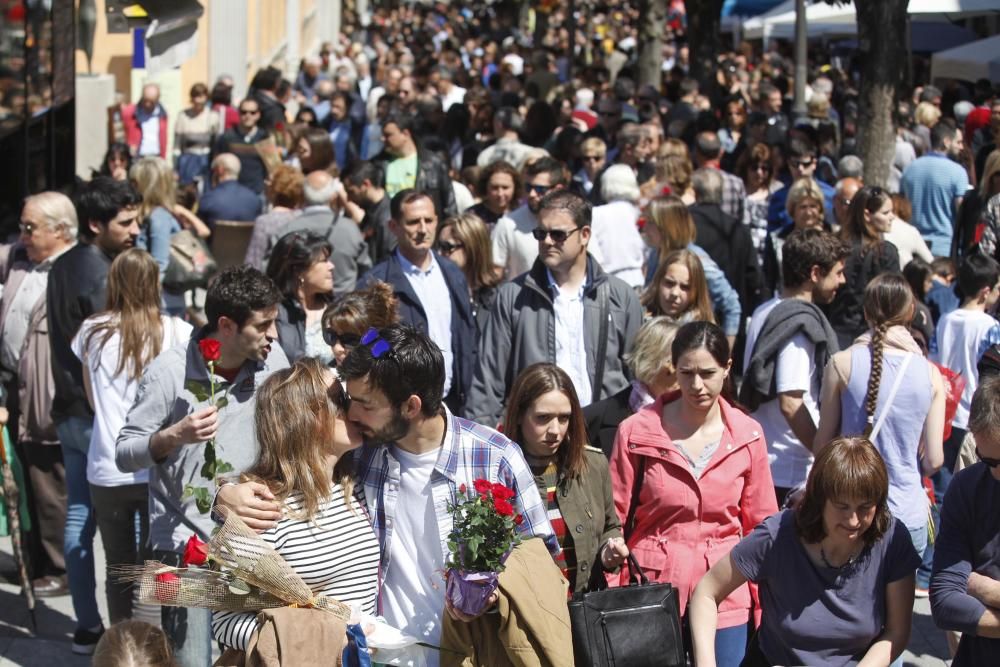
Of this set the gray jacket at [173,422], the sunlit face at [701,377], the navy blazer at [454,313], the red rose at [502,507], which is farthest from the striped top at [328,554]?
the navy blazer at [454,313]

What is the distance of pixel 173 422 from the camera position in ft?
16.5

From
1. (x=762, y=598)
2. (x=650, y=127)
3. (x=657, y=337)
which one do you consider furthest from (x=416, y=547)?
(x=650, y=127)

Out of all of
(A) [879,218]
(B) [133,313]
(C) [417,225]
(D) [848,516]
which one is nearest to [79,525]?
(B) [133,313]

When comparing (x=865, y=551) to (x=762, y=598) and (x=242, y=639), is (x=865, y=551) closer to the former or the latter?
(x=762, y=598)

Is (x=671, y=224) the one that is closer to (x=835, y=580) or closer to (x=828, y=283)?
(x=828, y=283)

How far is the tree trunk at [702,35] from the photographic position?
24562 mm

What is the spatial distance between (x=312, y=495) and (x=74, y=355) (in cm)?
272

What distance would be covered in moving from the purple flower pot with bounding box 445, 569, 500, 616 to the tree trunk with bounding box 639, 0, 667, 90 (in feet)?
63.8

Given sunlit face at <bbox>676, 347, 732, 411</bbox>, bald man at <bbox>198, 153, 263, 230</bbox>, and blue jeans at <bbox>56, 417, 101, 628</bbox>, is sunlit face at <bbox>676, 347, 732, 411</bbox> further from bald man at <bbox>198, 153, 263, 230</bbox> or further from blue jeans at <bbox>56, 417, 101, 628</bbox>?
bald man at <bbox>198, 153, 263, 230</bbox>

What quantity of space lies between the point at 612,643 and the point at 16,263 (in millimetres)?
3854

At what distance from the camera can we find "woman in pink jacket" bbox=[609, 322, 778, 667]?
4.90 m

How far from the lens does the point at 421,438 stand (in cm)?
407

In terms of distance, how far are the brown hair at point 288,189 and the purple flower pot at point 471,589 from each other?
5.60 meters

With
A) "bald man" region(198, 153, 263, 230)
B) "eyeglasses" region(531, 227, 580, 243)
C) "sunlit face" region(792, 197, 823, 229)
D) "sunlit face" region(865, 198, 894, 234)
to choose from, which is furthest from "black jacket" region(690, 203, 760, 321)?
"bald man" region(198, 153, 263, 230)
